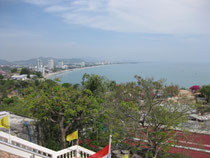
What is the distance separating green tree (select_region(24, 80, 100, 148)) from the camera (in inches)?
277

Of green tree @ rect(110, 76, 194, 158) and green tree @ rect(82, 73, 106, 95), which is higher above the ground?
green tree @ rect(82, 73, 106, 95)

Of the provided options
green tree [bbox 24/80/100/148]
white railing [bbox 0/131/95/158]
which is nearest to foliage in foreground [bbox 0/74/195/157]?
green tree [bbox 24/80/100/148]

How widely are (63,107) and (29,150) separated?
9.13 feet

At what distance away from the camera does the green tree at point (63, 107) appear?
7.04m

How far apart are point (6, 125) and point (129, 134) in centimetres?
462

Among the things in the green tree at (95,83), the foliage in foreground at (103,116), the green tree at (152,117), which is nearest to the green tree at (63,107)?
the foliage in foreground at (103,116)

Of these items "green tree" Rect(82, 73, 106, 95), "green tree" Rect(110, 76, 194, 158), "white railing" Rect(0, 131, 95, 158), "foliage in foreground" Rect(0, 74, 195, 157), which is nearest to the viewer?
"white railing" Rect(0, 131, 95, 158)

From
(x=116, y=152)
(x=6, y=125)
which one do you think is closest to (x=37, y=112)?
(x=6, y=125)

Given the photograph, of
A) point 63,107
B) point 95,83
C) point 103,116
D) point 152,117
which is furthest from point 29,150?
point 95,83

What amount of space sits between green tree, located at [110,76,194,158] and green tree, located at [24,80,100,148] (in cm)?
154

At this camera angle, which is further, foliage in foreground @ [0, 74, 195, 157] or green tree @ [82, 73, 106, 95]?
green tree @ [82, 73, 106, 95]

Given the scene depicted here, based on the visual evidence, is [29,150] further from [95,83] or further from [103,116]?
[95,83]

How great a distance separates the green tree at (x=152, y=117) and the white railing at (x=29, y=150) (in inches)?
93.1

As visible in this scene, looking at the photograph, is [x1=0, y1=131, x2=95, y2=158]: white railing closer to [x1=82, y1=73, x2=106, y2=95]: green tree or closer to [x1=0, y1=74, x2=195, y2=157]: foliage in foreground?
[x1=0, y1=74, x2=195, y2=157]: foliage in foreground
